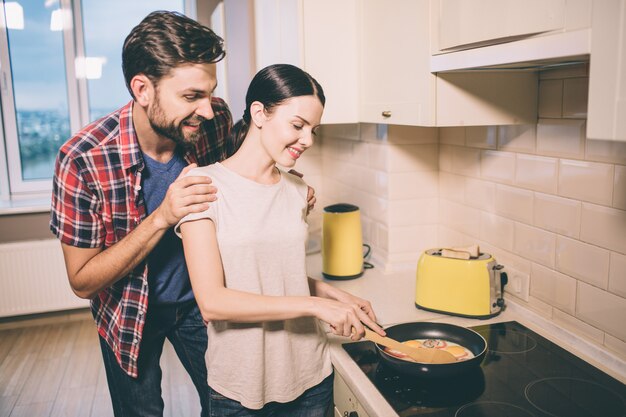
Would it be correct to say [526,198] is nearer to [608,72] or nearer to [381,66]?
[381,66]

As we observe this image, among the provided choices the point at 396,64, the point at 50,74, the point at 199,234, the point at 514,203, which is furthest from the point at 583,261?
the point at 50,74

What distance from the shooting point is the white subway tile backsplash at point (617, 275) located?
1294mm

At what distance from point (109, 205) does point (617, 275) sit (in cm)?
128

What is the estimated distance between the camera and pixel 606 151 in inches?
51.3

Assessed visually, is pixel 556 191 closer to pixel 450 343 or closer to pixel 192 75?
pixel 450 343

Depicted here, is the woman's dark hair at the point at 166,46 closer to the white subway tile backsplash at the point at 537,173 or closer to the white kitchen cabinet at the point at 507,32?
the white kitchen cabinet at the point at 507,32

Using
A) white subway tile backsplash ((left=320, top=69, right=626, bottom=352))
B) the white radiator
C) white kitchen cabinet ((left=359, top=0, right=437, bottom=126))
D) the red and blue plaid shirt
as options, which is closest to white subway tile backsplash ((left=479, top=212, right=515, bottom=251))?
white subway tile backsplash ((left=320, top=69, right=626, bottom=352))

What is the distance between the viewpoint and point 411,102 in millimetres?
1575

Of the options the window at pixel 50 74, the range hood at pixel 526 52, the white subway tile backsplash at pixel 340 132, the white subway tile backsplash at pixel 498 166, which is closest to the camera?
the range hood at pixel 526 52

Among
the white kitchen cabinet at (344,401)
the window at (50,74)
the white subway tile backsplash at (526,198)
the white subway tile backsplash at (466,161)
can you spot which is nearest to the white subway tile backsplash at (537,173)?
the white subway tile backsplash at (526,198)

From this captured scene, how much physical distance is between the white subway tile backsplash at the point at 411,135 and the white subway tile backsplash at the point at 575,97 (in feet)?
2.21

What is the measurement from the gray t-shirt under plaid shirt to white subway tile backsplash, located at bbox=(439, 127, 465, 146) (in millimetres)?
873

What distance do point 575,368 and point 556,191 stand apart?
457 millimetres

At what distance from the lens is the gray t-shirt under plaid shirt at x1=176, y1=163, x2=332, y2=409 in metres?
1.21
